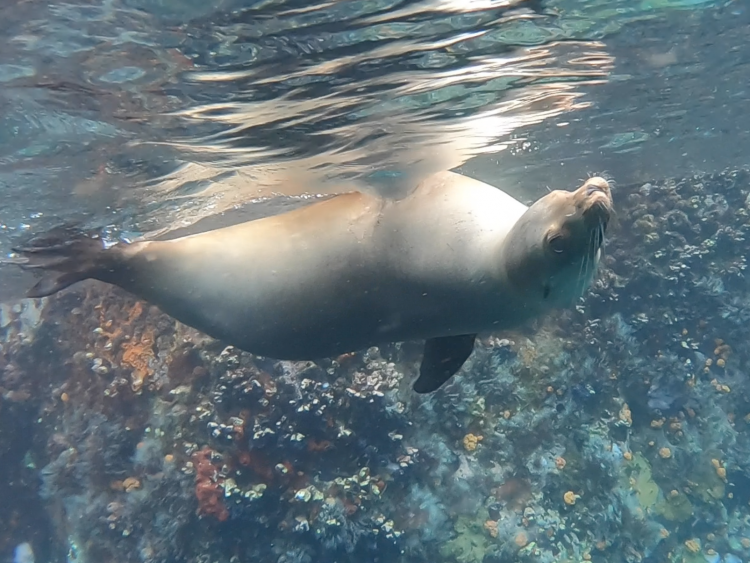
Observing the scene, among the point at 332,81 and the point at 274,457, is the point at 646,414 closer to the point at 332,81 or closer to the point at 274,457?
the point at 274,457

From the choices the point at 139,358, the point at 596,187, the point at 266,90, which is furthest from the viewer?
the point at 139,358

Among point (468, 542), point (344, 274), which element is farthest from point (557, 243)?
point (468, 542)

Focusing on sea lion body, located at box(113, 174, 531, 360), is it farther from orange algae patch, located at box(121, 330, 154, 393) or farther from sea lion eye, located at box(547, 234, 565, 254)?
orange algae patch, located at box(121, 330, 154, 393)

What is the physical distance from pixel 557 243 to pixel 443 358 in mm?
1983

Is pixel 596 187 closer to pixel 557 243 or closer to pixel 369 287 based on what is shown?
pixel 557 243

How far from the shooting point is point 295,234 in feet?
14.9

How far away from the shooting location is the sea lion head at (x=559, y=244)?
270 centimetres

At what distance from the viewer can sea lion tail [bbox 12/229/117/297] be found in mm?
4793

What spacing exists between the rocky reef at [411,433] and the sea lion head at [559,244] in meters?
4.91

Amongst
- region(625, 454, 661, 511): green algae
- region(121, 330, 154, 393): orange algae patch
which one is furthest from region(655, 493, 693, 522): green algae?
region(121, 330, 154, 393): orange algae patch

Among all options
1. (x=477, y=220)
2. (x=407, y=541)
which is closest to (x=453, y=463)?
(x=407, y=541)

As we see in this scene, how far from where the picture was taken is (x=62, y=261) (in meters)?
4.84

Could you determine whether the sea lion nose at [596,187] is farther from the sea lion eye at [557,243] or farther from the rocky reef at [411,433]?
the rocky reef at [411,433]

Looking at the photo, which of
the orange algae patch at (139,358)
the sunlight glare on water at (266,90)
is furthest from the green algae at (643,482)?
the orange algae patch at (139,358)
